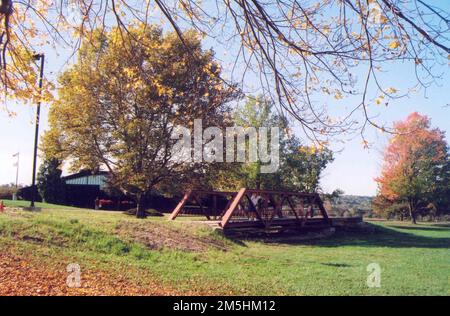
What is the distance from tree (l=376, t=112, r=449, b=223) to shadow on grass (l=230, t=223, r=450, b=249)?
9.70 m

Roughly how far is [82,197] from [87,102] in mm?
18533

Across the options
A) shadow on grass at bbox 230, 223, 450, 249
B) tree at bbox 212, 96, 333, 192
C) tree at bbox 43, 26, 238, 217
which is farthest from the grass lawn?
tree at bbox 212, 96, 333, 192

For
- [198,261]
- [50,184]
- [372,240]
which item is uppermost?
[50,184]

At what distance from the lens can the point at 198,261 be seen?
382 inches

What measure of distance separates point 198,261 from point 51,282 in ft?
13.3

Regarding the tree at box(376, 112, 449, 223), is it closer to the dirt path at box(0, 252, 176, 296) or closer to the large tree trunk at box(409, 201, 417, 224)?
the large tree trunk at box(409, 201, 417, 224)

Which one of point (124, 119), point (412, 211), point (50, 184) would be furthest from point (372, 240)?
point (50, 184)

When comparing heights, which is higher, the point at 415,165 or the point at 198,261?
the point at 415,165

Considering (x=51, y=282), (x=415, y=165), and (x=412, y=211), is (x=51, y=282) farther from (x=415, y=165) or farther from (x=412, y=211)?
(x=412, y=211)

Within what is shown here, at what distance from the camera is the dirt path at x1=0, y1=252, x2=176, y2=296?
231 inches

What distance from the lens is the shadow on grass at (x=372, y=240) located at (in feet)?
54.6
